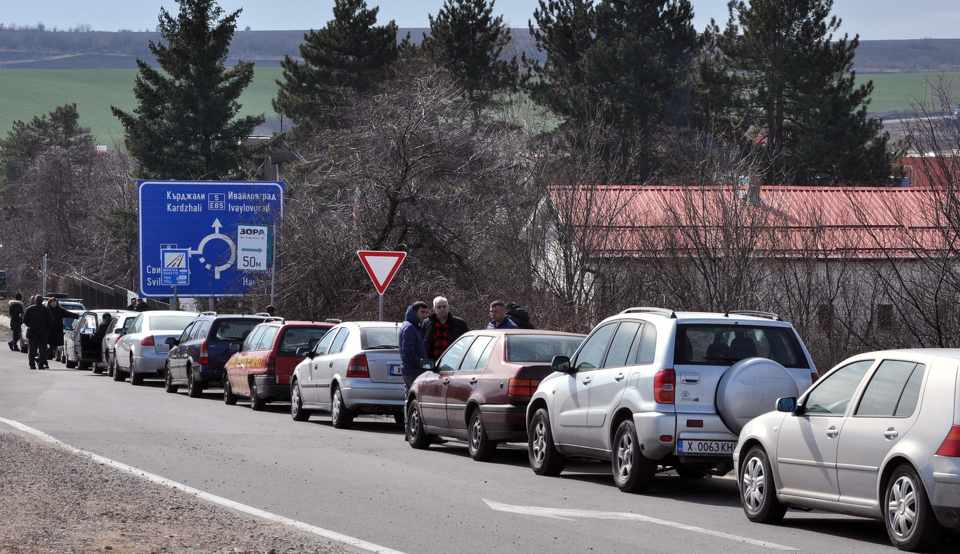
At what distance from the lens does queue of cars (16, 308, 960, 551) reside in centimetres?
818

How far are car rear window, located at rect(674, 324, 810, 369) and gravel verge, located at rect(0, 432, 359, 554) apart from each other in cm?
406

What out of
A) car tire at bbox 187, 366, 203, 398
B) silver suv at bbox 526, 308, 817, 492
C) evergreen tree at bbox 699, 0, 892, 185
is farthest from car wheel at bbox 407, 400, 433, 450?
evergreen tree at bbox 699, 0, 892, 185

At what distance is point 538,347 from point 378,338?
4.65 metres

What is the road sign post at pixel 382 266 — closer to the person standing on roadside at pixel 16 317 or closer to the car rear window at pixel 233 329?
the car rear window at pixel 233 329

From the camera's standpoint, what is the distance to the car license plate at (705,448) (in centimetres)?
1073

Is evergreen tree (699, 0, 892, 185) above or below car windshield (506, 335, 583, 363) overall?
above

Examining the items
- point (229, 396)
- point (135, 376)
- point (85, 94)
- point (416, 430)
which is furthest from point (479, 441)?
point (85, 94)

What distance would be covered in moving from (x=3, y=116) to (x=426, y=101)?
122 metres

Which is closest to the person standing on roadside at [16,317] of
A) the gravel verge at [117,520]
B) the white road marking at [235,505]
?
the white road marking at [235,505]

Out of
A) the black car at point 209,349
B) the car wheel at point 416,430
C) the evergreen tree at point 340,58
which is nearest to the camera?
the car wheel at point 416,430

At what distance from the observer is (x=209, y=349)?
24.2 m

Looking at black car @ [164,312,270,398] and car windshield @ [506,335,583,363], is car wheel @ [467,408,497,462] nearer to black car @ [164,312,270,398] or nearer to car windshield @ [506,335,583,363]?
car windshield @ [506,335,583,363]

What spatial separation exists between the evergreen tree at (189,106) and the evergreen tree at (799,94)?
23.2 metres

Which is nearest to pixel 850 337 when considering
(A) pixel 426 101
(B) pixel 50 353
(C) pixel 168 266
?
(A) pixel 426 101
